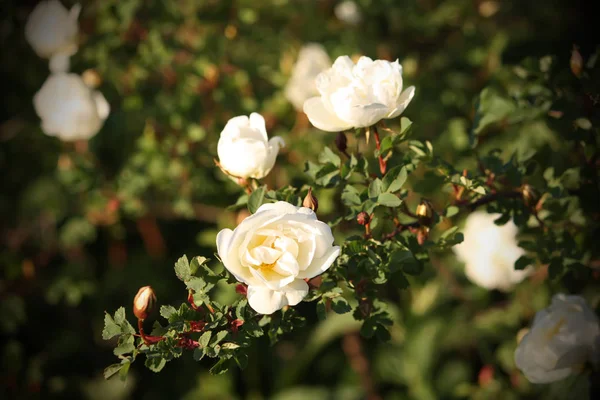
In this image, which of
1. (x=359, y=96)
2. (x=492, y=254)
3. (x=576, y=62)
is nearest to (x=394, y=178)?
(x=359, y=96)

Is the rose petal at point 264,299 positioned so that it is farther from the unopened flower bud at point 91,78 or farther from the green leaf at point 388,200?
the unopened flower bud at point 91,78

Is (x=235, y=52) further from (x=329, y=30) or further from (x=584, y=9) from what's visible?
(x=584, y=9)

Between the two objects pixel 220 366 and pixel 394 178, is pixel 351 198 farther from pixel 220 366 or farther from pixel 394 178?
pixel 220 366

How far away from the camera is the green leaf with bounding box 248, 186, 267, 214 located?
804 millimetres

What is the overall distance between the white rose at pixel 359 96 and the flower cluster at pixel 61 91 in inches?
30.2

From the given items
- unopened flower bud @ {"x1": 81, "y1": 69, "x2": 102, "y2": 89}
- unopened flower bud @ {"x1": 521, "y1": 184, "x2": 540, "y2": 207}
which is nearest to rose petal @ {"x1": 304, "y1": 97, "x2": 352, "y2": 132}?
unopened flower bud @ {"x1": 521, "y1": 184, "x2": 540, "y2": 207}

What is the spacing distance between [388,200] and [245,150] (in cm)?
24

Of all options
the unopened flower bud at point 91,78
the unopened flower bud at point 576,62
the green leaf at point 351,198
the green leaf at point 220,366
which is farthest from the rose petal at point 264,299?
the unopened flower bud at point 91,78

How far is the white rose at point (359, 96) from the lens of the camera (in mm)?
844

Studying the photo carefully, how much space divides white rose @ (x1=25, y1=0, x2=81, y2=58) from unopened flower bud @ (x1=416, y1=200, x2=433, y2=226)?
1.19 meters

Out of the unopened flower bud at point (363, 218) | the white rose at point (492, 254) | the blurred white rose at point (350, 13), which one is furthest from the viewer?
the blurred white rose at point (350, 13)

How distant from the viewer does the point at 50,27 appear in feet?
4.99

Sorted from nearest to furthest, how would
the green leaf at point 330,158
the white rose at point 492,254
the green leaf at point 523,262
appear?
the green leaf at point 330,158
the green leaf at point 523,262
the white rose at point 492,254

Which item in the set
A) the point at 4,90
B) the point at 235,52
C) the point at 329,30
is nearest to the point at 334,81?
the point at 235,52
